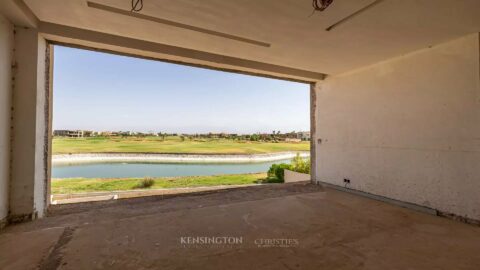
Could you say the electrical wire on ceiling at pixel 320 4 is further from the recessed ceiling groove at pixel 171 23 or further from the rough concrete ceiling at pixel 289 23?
the recessed ceiling groove at pixel 171 23

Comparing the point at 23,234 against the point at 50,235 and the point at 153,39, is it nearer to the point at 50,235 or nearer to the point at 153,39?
the point at 50,235

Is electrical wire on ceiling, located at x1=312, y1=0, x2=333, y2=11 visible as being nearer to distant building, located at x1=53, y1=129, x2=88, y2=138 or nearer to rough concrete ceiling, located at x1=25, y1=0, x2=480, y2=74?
rough concrete ceiling, located at x1=25, y1=0, x2=480, y2=74

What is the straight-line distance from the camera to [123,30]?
10.5 feet

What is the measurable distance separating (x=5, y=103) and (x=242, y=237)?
3.29 metres

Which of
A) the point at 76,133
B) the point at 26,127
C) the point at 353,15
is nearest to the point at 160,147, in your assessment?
the point at 76,133

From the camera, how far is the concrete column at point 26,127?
293 cm

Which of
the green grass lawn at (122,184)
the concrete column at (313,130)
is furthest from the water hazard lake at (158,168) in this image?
the concrete column at (313,130)

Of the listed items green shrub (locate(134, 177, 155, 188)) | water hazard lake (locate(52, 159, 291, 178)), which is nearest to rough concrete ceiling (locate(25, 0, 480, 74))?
green shrub (locate(134, 177, 155, 188))

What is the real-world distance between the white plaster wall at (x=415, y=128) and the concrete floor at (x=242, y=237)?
1.62ft

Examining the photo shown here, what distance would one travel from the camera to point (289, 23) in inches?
114

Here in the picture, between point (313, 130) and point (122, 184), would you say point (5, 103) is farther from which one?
point (122, 184)

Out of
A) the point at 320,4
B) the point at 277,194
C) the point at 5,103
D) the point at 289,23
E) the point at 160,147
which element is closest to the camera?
the point at 320,4

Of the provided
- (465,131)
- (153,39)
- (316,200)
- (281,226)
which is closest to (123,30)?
(153,39)

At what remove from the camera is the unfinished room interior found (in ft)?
7.40
